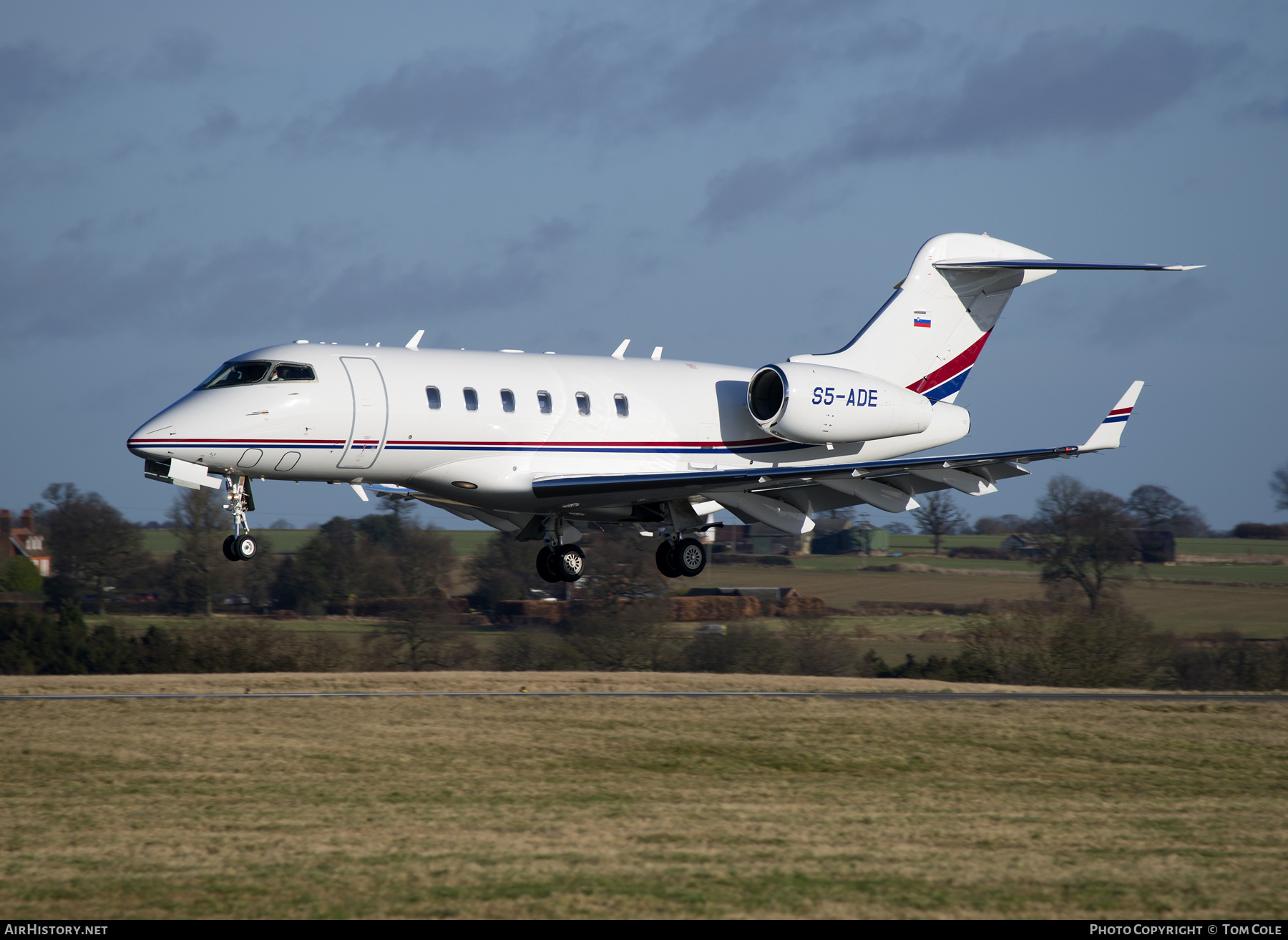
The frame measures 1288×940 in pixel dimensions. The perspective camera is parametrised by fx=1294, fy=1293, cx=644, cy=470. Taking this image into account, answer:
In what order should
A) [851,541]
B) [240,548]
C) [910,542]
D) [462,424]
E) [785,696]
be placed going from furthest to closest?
[910,542], [851,541], [785,696], [462,424], [240,548]

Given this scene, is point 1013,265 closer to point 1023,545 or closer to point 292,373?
point 292,373

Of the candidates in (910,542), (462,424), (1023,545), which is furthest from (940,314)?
(910,542)

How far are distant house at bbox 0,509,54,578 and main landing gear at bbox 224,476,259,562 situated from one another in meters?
53.2

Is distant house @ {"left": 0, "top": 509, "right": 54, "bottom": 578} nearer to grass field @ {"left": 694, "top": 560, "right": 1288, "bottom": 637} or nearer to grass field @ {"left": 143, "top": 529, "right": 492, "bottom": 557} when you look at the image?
grass field @ {"left": 143, "top": 529, "right": 492, "bottom": 557}

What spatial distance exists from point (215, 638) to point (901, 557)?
1669 inches

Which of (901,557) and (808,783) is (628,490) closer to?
(808,783)

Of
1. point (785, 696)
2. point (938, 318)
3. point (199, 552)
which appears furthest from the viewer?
point (199, 552)

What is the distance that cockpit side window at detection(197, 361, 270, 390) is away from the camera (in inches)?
762

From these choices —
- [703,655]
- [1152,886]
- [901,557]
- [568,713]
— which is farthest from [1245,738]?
[901,557]

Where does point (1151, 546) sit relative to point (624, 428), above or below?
below

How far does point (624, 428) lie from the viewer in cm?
2225

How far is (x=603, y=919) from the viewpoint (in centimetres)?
1160

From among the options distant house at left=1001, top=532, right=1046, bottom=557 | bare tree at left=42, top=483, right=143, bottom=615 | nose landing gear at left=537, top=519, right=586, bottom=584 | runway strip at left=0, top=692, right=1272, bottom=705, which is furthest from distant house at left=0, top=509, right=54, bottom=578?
distant house at left=1001, top=532, right=1046, bottom=557

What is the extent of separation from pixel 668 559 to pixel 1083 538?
182 ft
